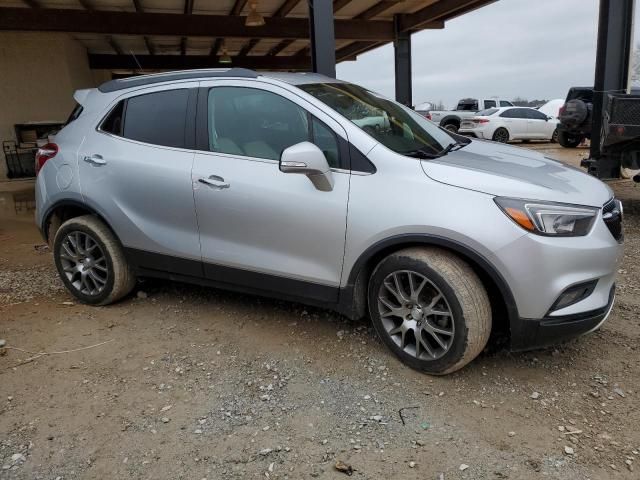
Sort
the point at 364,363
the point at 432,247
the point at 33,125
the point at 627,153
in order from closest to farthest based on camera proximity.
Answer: the point at 432,247 < the point at 364,363 < the point at 627,153 < the point at 33,125

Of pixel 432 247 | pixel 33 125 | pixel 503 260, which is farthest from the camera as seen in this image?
pixel 33 125

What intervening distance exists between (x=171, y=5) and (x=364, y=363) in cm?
1025

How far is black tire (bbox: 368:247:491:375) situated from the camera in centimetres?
267

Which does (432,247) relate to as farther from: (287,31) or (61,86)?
(61,86)

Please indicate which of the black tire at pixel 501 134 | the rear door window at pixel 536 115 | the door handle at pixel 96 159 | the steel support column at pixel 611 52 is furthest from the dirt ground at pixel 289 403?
the rear door window at pixel 536 115

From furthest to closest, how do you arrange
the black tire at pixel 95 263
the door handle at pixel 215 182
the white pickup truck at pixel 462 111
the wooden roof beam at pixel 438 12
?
1. the white pickup truck at pixel 462 111
2. the wooden roof beam at pixel 438 12
3. the black tire at pixel 95 263
4. the door handle at pixel 215 182

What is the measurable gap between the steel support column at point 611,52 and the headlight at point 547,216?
5580 mm

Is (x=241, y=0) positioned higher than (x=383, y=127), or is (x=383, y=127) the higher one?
(x=241, y=0)

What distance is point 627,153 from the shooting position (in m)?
6.39

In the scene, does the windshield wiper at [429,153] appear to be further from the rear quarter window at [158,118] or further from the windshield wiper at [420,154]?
the rear quarter window at [158,118]

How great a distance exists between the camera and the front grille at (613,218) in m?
2.78

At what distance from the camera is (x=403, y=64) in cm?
1359

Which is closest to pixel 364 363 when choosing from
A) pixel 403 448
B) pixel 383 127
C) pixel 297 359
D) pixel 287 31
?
pixel 297 359

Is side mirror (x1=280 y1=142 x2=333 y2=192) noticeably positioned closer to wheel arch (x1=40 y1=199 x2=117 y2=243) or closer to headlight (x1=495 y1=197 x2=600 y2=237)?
headlight (x1=495 y1=197 x2=600 y2=237)
